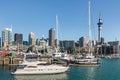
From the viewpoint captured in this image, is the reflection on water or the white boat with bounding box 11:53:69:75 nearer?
the reflection on water

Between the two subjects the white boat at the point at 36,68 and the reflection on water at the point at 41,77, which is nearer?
the reflection on water at the point at 41,77

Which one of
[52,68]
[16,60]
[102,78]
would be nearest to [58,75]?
[52,68]

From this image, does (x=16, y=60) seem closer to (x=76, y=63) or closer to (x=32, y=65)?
(x=76, y=63)

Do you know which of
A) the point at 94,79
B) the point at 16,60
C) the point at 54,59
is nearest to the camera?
the point at 94,79

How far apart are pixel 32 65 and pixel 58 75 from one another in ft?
26.1

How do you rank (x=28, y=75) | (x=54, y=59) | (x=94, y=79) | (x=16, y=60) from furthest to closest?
(x=54, y=59) < (x=16, y=60) < (x=28, y=75) < (x=94, y=79)

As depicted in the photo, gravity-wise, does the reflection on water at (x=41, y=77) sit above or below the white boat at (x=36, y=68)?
below

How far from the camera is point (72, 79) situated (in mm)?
71000

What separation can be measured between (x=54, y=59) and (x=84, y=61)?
14.1m

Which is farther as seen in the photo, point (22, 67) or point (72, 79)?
point (22, 67)

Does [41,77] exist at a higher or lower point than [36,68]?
lower

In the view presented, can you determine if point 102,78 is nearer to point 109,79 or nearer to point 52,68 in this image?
point 109,79

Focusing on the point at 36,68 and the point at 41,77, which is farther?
the point at 36,68

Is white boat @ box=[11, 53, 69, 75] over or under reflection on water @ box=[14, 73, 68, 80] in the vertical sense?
over
